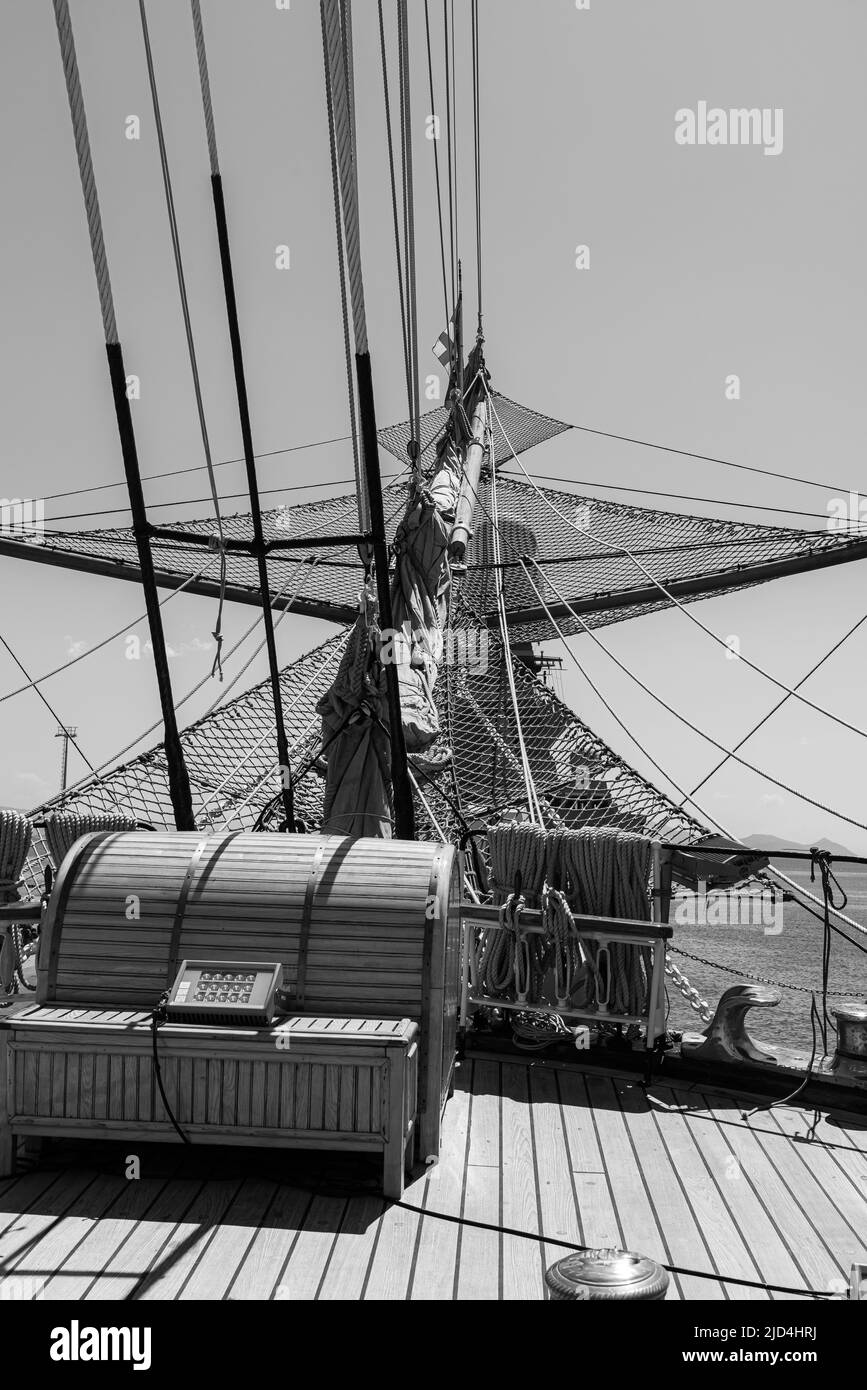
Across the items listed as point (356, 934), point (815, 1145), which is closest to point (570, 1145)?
point (815, 1145)

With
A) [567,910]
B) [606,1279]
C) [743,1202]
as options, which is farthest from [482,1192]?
[567,910]

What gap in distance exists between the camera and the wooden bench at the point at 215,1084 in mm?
3795

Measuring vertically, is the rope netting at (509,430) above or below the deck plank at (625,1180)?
above

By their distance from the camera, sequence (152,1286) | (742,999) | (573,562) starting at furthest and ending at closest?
(573,562) → (742,999) → (152,1286)

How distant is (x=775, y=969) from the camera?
38.2 meters

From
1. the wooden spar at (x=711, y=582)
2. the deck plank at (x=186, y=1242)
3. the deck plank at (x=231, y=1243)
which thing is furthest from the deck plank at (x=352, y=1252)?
the wooden spar at (x=711, y=582)

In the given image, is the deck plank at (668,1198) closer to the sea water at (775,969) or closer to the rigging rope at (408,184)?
the rigging rope at (408,184)

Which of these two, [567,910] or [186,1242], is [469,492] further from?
[186,1242]

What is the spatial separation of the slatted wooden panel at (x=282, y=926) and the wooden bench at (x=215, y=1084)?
0.47 ft

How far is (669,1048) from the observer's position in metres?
5.39

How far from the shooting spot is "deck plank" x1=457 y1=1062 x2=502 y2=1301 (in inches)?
127
